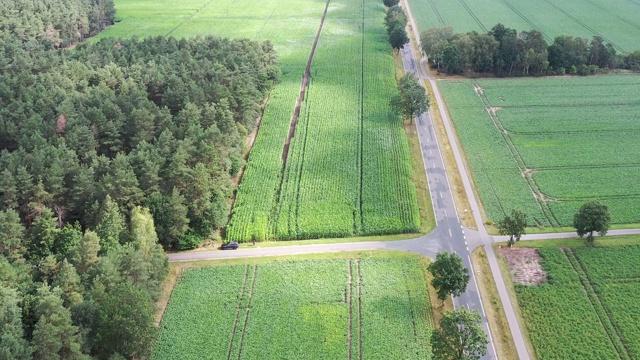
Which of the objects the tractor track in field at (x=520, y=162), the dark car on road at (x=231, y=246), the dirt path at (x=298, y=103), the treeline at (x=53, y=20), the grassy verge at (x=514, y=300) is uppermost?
the treeline at (x=53, y=20)

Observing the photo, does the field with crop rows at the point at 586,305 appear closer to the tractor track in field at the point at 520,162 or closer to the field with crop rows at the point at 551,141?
the field with crop rows at the point at 551,141

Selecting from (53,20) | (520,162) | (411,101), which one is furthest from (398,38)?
(53,20)

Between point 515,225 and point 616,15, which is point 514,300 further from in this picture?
point 616,15

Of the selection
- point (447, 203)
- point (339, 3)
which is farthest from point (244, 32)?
point (447, 203)

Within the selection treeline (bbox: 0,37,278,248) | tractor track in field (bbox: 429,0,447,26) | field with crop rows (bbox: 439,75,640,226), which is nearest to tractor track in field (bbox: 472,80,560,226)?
field with crop rows (bbox: 439,75,640,226)

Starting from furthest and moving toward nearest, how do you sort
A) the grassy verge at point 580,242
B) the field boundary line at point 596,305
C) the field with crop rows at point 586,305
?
the grassy verge at point 580,242
the field with crop rows at point 586,305
the field boundary line at point 596,305

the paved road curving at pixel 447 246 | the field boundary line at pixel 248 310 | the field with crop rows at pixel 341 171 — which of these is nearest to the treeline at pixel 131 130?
the field with crop rows at pixel 341 171

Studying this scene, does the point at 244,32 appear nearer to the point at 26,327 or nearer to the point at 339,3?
the point at 339,3
